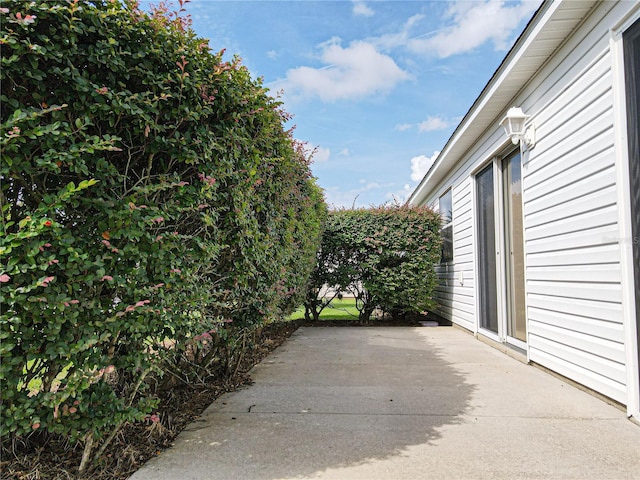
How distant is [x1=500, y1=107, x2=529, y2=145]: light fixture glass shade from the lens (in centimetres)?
427

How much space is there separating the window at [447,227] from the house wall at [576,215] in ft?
11.2

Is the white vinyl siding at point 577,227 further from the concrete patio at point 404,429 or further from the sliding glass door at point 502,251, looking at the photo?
the sliding glass door at point 502,251

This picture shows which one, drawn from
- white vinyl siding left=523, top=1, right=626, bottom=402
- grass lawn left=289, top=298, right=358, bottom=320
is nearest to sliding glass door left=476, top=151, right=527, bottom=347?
white vinyl siding left=523, top=1, right=626, bottom=402

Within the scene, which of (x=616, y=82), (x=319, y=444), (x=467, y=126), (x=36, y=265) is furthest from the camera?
(x=467, y=126)

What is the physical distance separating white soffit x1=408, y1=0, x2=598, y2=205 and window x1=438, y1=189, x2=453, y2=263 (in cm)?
155

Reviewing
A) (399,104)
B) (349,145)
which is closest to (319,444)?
(399,104)

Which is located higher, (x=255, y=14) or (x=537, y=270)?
(x=255, y=14)

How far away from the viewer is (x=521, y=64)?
12.9 ft

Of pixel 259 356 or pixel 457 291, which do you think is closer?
pixel 259 356

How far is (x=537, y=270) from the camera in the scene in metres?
4.04

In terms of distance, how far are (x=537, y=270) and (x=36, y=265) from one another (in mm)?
4179

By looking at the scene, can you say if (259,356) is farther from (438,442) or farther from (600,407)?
(600,407)

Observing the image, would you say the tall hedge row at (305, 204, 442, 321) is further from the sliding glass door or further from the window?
the sliding glass door

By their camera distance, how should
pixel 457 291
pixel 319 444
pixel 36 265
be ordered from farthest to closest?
1. pixel 457 291
2. pixel 319 444
3. pixel 36 265
